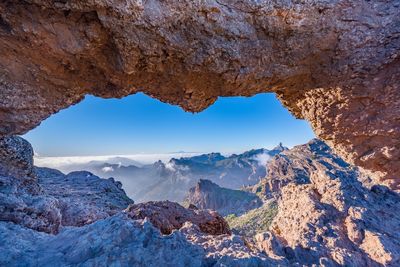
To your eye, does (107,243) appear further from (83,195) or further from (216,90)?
(83,195)

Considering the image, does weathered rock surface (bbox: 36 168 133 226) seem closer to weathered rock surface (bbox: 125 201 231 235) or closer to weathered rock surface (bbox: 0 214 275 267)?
weathered rock surface (bbox: 125 201 231 235)

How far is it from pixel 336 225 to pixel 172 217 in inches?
178

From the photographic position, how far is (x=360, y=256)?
5.58 m

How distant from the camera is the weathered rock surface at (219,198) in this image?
3233 inches

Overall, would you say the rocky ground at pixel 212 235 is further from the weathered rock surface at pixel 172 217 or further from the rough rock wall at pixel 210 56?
the rough rock wall at pixel 210 56

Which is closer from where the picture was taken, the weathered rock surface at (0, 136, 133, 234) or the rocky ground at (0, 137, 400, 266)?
the rocky ground at (0, 137, 400, 266)

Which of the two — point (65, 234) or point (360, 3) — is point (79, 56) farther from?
point (360, 3)

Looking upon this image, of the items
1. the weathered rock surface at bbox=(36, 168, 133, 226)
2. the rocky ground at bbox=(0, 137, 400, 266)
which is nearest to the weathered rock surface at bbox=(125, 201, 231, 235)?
the rocky ground at bbox=(0, 137, 400, 266)

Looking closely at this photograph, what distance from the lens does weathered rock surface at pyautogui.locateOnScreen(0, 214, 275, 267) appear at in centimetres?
423

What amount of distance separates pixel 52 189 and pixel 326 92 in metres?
16.1

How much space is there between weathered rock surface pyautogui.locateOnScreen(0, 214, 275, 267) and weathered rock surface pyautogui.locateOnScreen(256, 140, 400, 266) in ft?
4.42

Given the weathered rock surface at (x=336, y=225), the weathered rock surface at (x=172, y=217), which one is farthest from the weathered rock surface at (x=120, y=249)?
the weathered rock surface at (x=172, y=217)

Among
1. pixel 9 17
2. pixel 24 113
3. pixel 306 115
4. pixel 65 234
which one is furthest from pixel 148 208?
pixel 306 115

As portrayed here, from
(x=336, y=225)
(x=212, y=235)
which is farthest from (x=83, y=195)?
(x=336, y=225)
